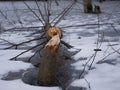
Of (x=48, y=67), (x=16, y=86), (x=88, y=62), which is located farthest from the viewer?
(x=88, y=62)

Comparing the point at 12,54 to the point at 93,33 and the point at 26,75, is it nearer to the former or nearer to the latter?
the point at 26,75

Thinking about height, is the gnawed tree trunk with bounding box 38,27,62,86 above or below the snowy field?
above

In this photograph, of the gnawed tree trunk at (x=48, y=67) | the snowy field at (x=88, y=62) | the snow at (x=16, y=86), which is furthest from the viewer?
the gnawed tree trunk at (x=48, y=67)

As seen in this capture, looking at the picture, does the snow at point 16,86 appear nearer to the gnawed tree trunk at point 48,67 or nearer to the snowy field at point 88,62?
the snowy field at point 88,62

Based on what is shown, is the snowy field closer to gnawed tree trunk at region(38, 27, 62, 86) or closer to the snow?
the snow

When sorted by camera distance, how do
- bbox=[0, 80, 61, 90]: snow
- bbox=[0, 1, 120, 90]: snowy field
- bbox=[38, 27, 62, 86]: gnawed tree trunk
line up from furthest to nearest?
bbox=[38, 27, 62, 86]: gnawed tree trunk < bbox=[0, 1, 120, 90]: snowy field < bbox=[0, 80, 61, 90]: snow

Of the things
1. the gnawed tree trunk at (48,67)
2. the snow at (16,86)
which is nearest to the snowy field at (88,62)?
the snow at (16,86)

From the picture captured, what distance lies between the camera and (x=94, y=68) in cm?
399

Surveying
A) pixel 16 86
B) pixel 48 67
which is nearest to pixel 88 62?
pixel 48 67

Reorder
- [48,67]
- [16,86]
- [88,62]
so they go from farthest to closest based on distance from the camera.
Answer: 1. [88,62]
2. [48,67]
3. [16,86]

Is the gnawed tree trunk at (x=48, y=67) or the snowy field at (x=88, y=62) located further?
the gnawed tree trunk at (x=48, y=67)

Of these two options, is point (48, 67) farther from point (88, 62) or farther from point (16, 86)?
point (88, 62)

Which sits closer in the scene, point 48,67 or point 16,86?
point 16,86

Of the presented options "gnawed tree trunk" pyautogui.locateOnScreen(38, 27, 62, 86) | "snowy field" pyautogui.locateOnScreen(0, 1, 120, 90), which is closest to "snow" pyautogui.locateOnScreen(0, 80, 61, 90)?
"snowy field" pyautogui.locateOnScreen(0, 1, 120, 90)
